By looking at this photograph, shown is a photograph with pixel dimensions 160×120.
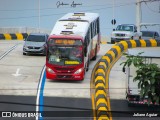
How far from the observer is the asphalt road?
2111 centimetres

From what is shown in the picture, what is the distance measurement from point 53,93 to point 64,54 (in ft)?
10.4

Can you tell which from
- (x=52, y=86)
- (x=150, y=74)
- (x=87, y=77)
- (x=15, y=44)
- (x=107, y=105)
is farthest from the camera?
(x=15, y=44)

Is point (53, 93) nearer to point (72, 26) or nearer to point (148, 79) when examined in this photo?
point (72, 26)

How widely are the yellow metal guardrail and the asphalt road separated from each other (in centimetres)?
28

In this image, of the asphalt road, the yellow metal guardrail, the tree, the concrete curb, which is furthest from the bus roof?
the concrete curb

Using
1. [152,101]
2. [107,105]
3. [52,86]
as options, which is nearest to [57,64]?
[52,86]

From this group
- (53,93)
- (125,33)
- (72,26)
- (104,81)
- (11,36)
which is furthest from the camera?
(11,36)

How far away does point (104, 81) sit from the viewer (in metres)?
26.0

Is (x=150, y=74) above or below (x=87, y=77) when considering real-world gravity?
above

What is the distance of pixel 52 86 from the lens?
25.4 m

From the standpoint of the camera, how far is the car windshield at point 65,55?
2614 centimetres

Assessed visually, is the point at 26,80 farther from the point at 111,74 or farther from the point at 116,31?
the point at 116,31

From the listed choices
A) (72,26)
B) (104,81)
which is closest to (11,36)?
(72,26)

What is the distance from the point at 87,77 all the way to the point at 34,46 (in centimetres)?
745
